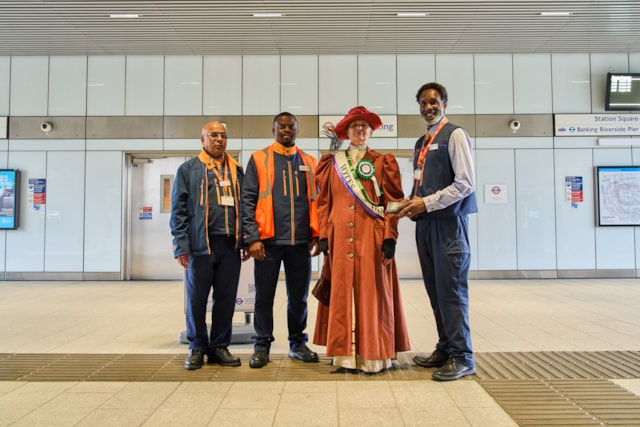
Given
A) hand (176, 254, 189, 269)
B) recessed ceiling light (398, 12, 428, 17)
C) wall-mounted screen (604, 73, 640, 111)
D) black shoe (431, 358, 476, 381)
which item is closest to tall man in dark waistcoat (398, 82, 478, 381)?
black shoe (431, 358, 476, 381)

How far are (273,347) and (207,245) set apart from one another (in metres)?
1.22

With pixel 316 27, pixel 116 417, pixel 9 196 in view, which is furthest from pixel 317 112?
pixel 116 417

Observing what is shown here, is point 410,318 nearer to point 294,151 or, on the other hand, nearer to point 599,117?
point 294,151

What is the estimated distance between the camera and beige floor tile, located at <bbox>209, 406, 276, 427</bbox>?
2336 mm

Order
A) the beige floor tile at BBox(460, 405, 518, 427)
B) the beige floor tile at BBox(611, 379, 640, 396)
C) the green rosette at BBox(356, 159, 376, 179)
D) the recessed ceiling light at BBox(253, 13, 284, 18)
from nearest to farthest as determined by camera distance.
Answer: the beige floor tile at BBox(460, 405, 518, 427) < the beige floor tile at BBox(611, 379, 640, 396) < the green rosette at BBox(356, 159, 376, 179) < the recessed ceiling light at BBox(253, 13, 284, 18)

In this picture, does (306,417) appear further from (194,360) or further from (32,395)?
(32,395)

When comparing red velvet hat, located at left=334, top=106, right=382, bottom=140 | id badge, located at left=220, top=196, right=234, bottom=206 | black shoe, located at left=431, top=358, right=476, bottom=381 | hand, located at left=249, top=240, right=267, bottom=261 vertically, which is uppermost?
red velvet hat, located at left=334, top=106, right=382, bottom=140

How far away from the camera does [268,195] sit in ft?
11.3

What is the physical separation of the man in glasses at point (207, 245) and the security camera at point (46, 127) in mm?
7258

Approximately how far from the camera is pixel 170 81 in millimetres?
9266

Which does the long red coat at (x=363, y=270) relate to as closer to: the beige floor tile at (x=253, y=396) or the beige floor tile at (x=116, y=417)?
the beige floor tile at (x=253, y=396)

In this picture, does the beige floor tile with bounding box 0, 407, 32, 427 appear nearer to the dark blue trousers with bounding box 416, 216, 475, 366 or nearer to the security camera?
the dark blue trousers with bounding box 416, 216, 475, 366

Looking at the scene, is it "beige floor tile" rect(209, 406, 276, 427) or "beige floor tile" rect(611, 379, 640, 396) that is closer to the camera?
"beige floor tile" rect(209, 406, 276, 427)

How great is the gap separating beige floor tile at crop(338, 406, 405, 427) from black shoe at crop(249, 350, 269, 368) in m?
0.97
